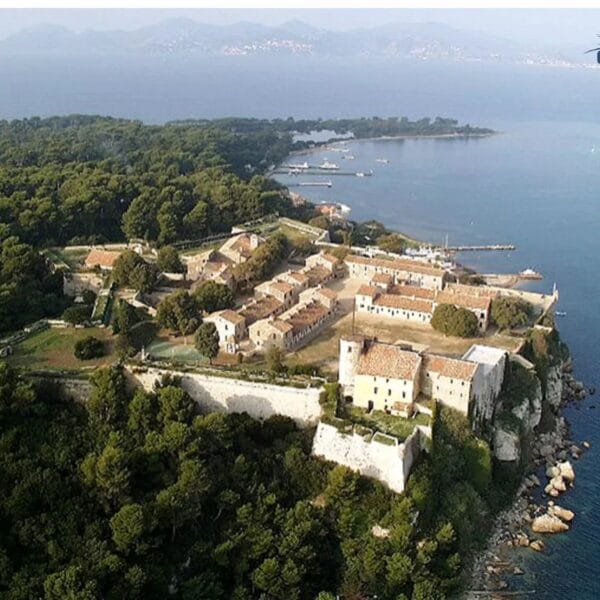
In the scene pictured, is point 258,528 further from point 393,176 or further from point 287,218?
point 393,176

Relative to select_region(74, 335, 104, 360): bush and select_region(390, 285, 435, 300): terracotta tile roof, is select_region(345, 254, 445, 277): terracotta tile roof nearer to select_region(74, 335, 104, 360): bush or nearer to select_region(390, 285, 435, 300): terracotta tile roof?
select_region(390, 285, 435, 300): terracotta tile roof

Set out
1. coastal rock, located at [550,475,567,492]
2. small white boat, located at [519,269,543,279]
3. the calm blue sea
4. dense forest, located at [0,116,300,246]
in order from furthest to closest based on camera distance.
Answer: small white boat, located at [519,269,543,279] → dense forest, located at [0,116,300,246] → the calm blue sea → coastal rock, located at [550,475,567,492]

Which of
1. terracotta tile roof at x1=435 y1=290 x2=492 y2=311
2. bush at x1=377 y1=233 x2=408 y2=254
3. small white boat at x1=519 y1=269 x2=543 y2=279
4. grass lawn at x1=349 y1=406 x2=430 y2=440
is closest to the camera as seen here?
grass lawn at x1=349 y1=406 x2=430 y2=440

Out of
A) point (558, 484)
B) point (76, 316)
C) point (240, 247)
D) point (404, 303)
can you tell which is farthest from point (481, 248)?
point (76, 316)

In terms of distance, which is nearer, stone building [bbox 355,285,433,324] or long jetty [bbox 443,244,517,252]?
stone building [bbox 355,285,433,324]

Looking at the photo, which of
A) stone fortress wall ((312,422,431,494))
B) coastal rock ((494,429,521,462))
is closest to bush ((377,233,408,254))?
coastal rock ((494,429,521,462))

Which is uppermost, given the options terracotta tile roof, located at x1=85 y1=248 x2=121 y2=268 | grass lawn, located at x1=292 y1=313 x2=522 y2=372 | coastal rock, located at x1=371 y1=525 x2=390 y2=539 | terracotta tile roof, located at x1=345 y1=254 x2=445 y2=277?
terracotta tile roof, located at x1=85 y1=248 x2=121 y2=268

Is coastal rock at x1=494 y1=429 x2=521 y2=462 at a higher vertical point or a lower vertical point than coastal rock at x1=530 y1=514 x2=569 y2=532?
higher
